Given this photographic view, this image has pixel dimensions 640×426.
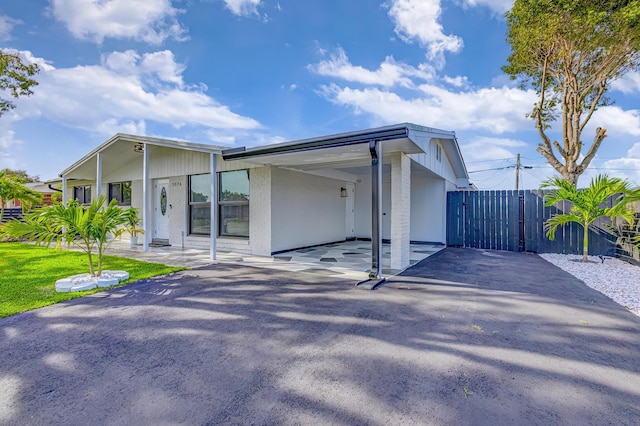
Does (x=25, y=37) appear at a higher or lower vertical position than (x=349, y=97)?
higher

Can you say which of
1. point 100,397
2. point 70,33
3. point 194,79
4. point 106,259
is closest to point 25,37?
point 70,33

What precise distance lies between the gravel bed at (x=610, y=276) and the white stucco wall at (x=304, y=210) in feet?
20.2

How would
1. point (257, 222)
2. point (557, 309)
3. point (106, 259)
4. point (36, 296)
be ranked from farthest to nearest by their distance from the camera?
point (257, 222)
point (106, 259)
point (36, 296)
point (557, 309)

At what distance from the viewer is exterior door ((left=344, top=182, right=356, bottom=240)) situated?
11414 millimetres

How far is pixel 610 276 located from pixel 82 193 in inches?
696

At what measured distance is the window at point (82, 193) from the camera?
1280cm

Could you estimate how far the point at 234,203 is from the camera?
834 cm

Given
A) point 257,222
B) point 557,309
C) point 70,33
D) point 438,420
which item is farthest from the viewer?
point 70,33

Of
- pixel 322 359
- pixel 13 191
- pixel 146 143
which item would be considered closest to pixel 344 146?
pixel 322 359

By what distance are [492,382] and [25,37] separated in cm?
1465

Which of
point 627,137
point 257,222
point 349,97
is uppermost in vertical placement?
point 349,97

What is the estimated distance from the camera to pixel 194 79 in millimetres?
10398

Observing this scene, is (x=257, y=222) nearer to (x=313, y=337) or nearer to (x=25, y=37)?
(x=313, y=337)

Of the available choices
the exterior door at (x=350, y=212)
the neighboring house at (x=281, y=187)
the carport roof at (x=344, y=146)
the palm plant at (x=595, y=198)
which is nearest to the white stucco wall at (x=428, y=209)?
the neighboring house at (x=281, y=187)
